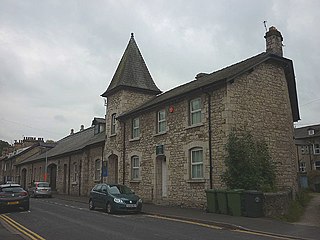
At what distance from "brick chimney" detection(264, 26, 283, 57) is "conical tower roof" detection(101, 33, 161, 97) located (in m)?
11.2

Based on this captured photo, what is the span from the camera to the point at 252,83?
1856 cm

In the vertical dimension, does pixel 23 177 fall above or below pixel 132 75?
below

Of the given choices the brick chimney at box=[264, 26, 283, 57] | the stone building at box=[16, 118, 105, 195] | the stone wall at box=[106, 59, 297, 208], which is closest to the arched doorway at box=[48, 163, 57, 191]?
the stone building at box=[16, 118, 105, 195]

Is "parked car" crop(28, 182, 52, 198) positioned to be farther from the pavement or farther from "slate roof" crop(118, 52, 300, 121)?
the pavement

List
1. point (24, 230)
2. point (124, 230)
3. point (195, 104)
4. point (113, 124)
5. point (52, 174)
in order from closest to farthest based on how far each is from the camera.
Result: point (124, 230)
point (24, 230)
point (195, 104)
point (113, 124)
point (52, 174)

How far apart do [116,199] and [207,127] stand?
Answer: 5.70 metres

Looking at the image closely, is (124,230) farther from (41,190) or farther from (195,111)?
(41,190)

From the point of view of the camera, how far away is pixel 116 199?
17266mm

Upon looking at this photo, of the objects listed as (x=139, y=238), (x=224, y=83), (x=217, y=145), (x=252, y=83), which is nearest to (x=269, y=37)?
(x=252, y=83)

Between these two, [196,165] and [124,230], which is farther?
[196,165]

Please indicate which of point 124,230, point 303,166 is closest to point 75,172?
point 124,230

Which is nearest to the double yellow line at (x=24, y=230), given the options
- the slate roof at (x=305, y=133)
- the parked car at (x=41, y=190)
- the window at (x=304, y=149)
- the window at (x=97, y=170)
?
the window at (x=97, y=170)

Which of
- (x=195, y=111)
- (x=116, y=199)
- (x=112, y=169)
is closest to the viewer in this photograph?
(x=116, y=199)

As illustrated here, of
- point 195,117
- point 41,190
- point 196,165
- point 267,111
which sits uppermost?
point 267,111
